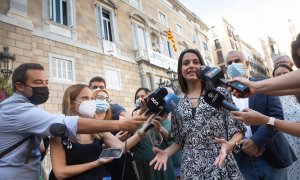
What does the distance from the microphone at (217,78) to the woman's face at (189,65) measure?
283mm

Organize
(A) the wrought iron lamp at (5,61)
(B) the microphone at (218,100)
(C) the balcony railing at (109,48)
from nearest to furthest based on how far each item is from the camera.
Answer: (B) the microphone at (218,100) < (A) the wrought iron lamp at (5,61) < (C) the balcony railing at (109,48)

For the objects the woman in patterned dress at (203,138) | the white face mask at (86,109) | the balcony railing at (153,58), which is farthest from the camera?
the balcony railing at (153,58)

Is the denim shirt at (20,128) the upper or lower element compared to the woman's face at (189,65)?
lower


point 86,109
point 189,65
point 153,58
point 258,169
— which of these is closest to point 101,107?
point 86,109

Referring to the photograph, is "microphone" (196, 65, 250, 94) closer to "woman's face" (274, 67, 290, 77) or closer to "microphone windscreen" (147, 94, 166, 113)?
"microphone windscreen" (147, 94, 166, 113)

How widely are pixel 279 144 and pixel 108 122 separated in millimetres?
1783

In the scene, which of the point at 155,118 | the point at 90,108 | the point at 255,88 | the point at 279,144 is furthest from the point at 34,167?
the point at 279,144

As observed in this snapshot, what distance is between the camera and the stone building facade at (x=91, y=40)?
831 centimetres

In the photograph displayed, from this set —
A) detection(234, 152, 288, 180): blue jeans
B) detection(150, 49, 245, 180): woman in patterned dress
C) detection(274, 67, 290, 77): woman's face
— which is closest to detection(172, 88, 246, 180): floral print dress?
detection(150, 49, 245, 180): woman in patterned dress

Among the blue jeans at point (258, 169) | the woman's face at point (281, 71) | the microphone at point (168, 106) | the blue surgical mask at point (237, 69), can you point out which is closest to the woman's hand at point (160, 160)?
the microphone at point (168, 106)

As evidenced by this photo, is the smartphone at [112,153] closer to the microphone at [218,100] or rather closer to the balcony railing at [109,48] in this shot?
the microphone at [218,100]

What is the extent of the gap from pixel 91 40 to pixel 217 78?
10.1 meters

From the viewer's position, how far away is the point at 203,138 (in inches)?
72.5

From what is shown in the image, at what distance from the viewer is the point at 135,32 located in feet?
46.7
